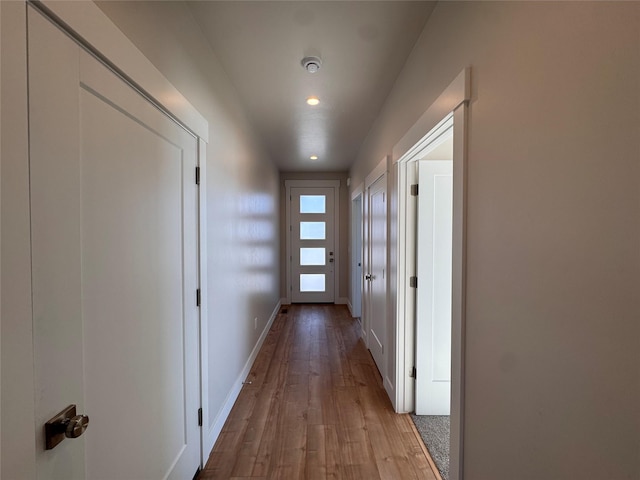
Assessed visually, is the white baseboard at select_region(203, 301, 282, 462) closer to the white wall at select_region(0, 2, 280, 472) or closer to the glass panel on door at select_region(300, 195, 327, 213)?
the white wall at select_region(0, 2, 280, 472)

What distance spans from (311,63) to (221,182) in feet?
3.17

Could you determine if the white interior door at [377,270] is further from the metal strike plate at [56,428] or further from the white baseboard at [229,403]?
the metal strike plate at [56,428]

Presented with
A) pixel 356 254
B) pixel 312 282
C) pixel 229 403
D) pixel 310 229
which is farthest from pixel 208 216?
pixel 312 282

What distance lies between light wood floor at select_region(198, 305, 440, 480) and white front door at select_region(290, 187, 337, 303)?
2220mm

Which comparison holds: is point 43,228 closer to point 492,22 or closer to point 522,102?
point 522,102

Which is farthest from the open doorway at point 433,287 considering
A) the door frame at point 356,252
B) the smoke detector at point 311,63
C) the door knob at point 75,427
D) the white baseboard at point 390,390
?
the door frame at point 356,252

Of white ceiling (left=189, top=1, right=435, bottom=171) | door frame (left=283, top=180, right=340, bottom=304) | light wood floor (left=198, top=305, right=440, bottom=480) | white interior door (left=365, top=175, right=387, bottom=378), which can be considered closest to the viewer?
white ceiling (left=189, top=1, right=435, bottom=171)

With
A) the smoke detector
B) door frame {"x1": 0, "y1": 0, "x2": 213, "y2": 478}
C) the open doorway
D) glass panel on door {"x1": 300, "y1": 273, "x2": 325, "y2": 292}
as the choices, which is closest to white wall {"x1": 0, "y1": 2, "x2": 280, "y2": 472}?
door frame {"x1": 0, "y1": 0, "x2": 213, "y2": 478}

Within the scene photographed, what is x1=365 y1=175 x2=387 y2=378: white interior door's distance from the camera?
8.38 feet

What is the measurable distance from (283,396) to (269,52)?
2520 mm

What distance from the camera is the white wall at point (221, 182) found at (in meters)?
1.18

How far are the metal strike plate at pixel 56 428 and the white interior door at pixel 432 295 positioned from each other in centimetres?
191

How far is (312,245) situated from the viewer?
5.36m

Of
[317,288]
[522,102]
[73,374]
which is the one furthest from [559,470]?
[317,288]
